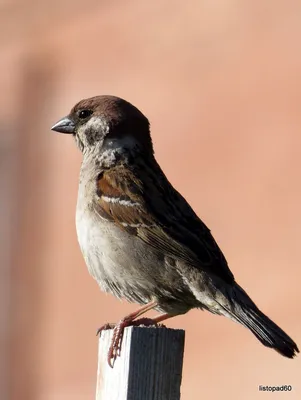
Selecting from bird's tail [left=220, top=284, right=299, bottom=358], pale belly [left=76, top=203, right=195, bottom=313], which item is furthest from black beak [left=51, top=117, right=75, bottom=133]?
bird's tail [left=220, top=284, right=299, bottom=358]

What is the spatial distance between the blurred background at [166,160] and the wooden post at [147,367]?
4.65m

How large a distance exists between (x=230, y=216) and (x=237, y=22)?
4.98 ft

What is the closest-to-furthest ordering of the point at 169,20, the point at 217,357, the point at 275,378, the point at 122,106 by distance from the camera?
1. the point at 122,106
2. the point at 275,378
3. the point at 217,357
4. the point at 169,20

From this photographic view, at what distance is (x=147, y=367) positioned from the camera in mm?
4039

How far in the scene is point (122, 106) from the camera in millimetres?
5844

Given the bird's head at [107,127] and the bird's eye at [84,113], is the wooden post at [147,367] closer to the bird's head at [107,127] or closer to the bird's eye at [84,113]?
the bird's head at [107,127]

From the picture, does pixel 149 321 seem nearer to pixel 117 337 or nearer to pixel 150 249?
pixel 150 249

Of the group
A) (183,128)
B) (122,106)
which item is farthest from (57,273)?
(122,106)

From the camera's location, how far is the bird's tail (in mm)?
4695

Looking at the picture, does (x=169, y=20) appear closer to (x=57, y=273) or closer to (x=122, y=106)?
(x=57, y=273)

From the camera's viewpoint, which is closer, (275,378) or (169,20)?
(275,378)

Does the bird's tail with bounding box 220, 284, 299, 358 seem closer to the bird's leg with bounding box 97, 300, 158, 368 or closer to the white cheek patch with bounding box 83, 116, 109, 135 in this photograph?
the bird's leg with bounding box 97, 300, 158, 368

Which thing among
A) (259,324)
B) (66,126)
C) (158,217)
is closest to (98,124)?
(66,126)

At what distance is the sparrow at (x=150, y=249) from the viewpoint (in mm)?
5082
